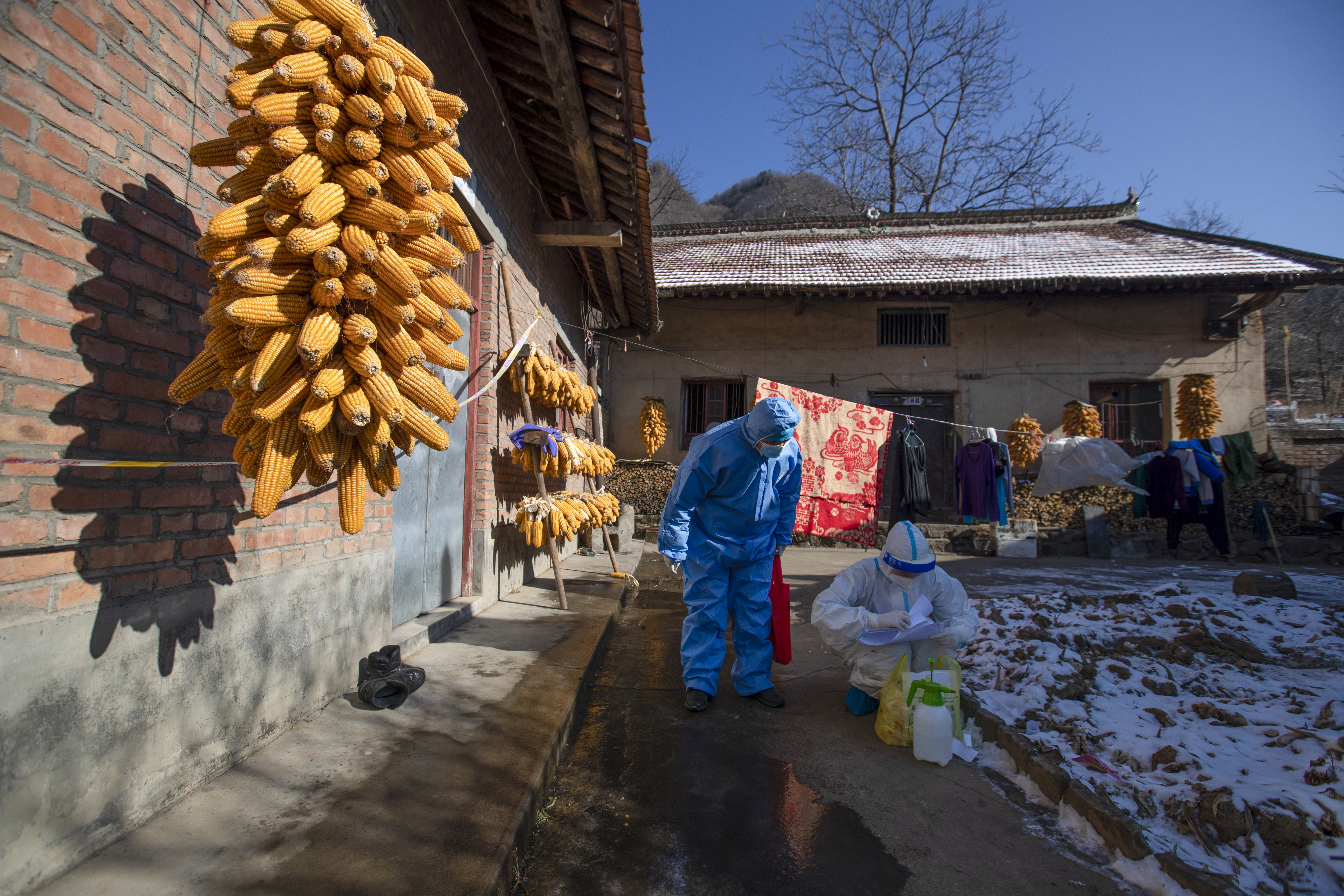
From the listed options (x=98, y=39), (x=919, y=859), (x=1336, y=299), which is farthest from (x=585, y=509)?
(x=1336, y=299)

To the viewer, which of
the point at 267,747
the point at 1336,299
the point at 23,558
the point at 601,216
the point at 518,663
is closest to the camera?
the point at 23,558

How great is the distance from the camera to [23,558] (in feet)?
5.61

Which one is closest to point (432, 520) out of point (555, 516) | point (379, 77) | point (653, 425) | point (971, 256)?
point (555, 516)

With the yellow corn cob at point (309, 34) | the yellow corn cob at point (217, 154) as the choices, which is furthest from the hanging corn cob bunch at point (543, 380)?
the yellow corn cob at point (309, 34)

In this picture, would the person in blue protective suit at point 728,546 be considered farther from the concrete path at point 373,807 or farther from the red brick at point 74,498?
the red brick at point 74,498

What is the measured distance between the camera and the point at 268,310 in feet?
6.10

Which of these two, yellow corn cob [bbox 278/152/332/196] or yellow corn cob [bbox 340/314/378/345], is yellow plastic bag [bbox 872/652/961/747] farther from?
yellow corn cob [bbox 278/152/332/196]

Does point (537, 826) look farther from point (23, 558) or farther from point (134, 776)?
point (23, 558)

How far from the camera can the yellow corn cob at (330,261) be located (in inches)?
75.9

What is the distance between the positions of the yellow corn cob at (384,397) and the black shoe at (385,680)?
1651 mm

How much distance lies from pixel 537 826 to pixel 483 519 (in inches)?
127

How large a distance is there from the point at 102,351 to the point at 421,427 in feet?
3.25

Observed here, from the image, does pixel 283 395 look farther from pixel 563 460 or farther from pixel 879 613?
pixel 563 460

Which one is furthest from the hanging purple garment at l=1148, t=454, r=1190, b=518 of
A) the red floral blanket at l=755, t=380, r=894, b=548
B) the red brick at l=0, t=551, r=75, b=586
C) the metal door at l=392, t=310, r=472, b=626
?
the red brick at l=0, t=551, r=75, b=586
